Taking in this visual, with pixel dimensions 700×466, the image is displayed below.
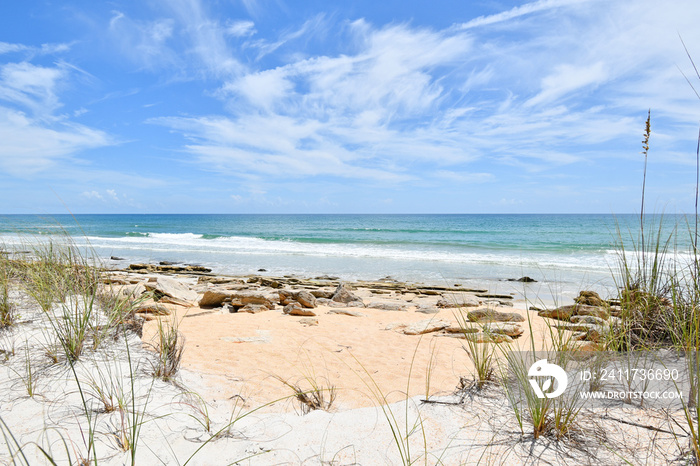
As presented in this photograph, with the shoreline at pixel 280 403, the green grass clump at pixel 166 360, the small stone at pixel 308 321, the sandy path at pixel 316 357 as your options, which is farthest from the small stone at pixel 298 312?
the green grass clump at pixel 166 360

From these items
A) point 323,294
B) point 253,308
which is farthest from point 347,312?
point 323,294

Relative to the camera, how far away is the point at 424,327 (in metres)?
6.39

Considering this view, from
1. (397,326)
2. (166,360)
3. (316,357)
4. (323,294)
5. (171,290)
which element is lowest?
(323,294)

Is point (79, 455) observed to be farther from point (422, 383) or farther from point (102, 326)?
point (422, 383)

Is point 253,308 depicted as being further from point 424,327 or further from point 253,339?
point 424,327

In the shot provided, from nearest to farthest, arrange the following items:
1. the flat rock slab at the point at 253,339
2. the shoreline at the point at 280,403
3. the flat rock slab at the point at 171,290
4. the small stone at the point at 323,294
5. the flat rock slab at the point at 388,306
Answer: the shoreline at the point at 280,403, the flat rock slab at the point at 253,339, the flat rock slab at the point at 171,290, the flat rock slab at the point at 388,306, the small stone at the point at 323,294

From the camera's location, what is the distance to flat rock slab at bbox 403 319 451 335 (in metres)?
6.25

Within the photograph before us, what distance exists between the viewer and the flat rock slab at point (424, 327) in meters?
6.25

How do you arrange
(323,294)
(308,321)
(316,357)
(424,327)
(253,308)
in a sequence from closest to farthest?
(316,357)
(424,327)
(308,321)
(253,308)
(323,294)

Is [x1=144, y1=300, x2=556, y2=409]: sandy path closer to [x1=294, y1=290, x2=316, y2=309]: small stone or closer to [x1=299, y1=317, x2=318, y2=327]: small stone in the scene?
[x1=299, y1=317, x2=318, y2=327]: small stone

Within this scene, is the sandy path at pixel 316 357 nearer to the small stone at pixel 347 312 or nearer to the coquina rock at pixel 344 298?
the small stone at pixel 347 312

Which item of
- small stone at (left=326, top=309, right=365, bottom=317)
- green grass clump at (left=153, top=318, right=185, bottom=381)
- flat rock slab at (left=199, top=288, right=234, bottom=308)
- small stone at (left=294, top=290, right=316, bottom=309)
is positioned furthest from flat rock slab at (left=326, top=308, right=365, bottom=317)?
green grass clump at (left=153, top=318, right=185, bottom=381)

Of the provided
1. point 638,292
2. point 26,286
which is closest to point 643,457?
point 638,292

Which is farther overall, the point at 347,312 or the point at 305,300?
the point at 305,300
